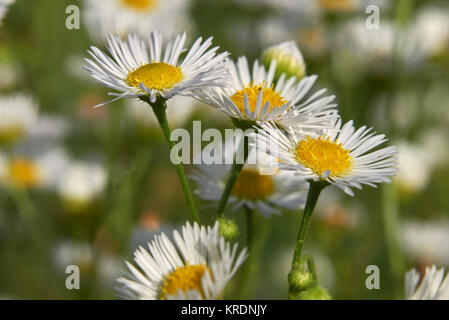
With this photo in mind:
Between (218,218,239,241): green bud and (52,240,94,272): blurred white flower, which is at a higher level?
(52,240,94,272): blurred white flower

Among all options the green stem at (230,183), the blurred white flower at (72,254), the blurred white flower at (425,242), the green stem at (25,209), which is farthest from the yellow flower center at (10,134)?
the blurred white flower at (425,242)

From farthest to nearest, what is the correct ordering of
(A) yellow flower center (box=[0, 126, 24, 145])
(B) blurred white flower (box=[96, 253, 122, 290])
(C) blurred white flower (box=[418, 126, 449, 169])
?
(C) blurred white flower (box=[418, 126, 449, 169]) → (A) yellow flower center (box=[0, 126, 24, 145]) → (B) blurred white flower (box=[96, 253, 122, 290])

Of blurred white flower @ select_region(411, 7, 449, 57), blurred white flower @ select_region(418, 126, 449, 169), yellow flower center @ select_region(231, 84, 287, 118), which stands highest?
blurred white flower @ select_region(411, 7, 449, 57)

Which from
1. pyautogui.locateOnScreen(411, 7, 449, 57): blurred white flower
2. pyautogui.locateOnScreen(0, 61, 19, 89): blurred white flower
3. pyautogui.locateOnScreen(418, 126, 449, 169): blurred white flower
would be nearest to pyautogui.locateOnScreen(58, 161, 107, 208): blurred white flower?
pyautogui.locateOnScreen(0, 61, 19, 89): blurred white flower

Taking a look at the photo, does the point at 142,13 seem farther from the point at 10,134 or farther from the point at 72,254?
the point at 72,254

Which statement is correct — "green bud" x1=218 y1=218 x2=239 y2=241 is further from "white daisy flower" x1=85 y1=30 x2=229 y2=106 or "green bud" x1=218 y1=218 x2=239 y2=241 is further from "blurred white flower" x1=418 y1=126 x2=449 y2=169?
"blurred white flower" x1=418 y1=126 x2=449 y2=169

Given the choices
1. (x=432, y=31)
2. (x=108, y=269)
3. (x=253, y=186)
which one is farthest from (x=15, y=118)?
(x=432, y=31)

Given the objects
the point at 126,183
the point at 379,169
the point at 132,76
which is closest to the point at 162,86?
the point at 132,76

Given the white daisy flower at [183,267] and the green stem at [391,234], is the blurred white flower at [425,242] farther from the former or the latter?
the white daisy flower at [183,267]
